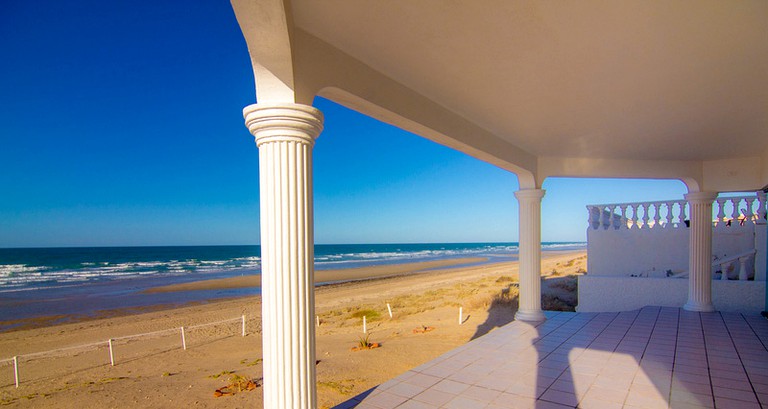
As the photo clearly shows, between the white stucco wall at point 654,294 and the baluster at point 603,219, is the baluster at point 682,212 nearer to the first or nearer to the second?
the baluster at point 603,219

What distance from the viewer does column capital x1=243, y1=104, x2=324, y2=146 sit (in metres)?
2.30

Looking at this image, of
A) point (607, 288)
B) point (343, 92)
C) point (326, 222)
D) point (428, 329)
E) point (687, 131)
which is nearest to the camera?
point (343, 92)

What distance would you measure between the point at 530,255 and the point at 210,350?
7.06 m

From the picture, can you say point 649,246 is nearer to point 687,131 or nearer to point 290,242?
point 687,131

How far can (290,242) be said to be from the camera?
7.70ft

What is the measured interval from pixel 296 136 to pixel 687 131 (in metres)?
4.99

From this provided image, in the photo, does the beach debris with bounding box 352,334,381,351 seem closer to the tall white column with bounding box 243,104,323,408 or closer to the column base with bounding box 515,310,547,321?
the column base with bounding box 515,310,547,321

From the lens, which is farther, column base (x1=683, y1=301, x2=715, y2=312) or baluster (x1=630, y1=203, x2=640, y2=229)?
baluster (x1=630, y1=203, x2=640, y2=229)

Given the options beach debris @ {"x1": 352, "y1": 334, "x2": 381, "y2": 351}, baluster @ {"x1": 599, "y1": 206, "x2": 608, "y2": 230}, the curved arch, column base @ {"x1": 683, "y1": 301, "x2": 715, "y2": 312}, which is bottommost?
beach debris @ {"x1": 352, "y1": 334, "x2": 381, "y2": 351}

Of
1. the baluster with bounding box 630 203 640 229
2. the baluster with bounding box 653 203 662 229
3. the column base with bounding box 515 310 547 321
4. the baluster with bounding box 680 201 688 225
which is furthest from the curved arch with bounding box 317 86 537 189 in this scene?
the baluster with bounding box 680 201 688 225

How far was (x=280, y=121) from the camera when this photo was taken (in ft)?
7.57

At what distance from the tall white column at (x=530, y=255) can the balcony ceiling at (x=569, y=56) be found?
6.72ft

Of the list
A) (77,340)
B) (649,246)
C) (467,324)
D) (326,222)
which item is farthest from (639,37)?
(326,222)

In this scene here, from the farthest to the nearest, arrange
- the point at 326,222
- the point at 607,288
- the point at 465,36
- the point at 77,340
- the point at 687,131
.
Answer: the point at 326,222
the point at 77,340
the point at 607,288
the point at 687,131
the point at 465,36
